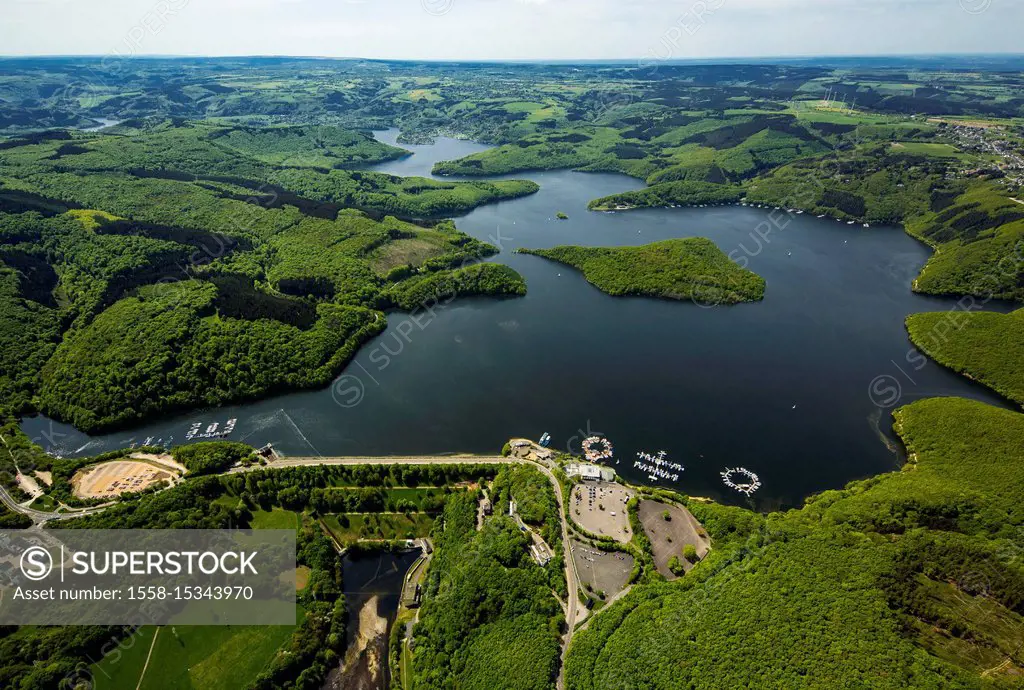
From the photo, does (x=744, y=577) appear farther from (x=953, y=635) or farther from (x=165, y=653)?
(x=165, y=653)

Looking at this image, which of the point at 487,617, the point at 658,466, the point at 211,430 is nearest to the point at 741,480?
the point at 658,466

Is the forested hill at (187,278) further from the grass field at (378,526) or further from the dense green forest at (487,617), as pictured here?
the dense green forest at (487,617)

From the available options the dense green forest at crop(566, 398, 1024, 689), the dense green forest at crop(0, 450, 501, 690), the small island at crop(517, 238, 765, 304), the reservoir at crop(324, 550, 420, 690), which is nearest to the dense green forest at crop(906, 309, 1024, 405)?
the dense green forest at crop(566, 398, 1024, 689)

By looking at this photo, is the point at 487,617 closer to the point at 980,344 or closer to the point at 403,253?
the point at 980,344

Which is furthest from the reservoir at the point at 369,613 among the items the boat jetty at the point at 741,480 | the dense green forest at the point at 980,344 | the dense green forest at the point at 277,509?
the dense green forest at the point at 980,344

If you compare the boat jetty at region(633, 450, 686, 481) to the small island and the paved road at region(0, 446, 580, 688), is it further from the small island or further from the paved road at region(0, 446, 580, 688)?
the small island

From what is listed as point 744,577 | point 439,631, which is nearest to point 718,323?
point 744,577
